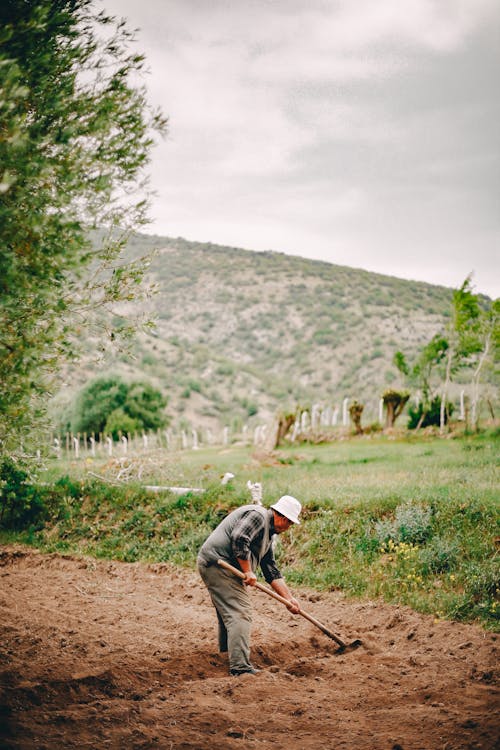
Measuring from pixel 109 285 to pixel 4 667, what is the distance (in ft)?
15.1

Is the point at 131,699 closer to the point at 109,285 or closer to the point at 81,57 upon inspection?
the point at 109,285

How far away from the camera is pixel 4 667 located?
256 inches

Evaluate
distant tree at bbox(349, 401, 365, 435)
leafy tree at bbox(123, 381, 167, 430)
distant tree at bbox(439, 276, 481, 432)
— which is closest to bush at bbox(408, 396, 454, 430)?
distant tree at bbox(439, 276, 481, 432)

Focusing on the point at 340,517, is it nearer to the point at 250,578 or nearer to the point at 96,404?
the point at 250,578

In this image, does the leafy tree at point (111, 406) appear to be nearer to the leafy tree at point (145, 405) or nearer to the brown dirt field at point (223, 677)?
the leafy tree at point (145, 405)

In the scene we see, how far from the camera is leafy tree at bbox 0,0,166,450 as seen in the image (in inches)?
237

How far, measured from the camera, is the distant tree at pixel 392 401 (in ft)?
72.3

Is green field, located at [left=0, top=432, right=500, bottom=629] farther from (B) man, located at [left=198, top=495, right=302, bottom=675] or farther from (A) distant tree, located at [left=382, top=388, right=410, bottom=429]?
(A) distant tree, located at [left=382, top=388, right=410, bottom=429]

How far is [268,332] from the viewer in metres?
59.3

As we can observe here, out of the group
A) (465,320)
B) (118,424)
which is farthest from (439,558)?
(118,424)

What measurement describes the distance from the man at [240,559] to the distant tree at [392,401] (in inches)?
623

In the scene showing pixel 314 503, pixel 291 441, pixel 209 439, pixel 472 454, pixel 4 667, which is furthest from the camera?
pixel 209 439

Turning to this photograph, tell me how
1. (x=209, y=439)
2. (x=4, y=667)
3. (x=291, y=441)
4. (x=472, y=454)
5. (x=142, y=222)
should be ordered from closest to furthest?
(x=4, y=667) < (x=142, y=222) < (x=472, y=454) < (x=291, y=441) < (x=209, y=439)

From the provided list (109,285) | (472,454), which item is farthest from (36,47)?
(472,454)
